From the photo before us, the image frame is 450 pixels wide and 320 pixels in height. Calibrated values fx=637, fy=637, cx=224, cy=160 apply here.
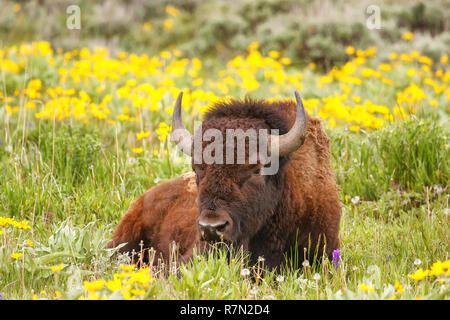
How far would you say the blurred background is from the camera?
15.5m

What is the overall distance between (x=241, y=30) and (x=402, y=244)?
13263 millimetres

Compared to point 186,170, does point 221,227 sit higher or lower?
higher

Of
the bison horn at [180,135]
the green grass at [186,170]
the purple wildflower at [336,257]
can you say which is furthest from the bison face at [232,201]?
the purple wildflower at [336,257]

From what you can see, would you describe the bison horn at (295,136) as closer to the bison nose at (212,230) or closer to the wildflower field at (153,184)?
the bison nose at (212,230)

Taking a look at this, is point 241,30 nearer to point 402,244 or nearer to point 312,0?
point 312,0

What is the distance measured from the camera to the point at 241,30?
1792 cm

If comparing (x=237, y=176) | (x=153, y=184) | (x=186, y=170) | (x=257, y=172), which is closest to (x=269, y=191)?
(x=257, y=172)

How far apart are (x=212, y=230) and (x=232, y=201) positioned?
0.97 ft

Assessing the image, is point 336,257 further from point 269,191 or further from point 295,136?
point 295,136

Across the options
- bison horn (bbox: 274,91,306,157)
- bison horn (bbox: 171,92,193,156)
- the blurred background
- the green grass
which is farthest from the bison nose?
the blurred background

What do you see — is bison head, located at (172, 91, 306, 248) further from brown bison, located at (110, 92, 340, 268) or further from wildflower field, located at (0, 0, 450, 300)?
wildflower field, located at (0, 0, 450, 300)

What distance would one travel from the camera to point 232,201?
4598 mm
